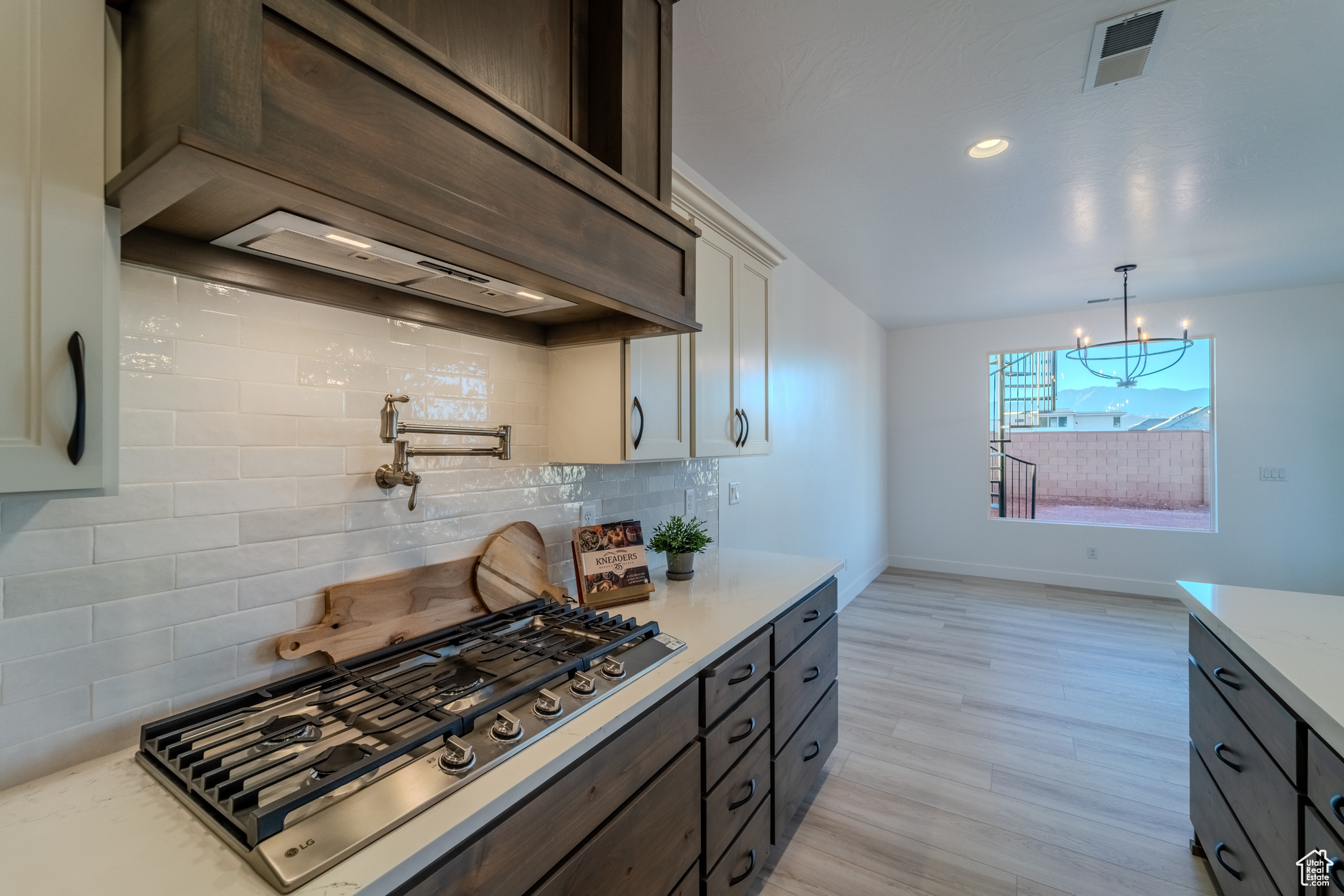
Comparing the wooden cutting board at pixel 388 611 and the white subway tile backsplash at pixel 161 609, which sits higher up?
the white subway tile backsplash at pixel 161 609

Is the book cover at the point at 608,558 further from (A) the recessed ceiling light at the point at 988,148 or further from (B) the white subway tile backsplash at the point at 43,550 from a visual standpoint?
(A) the recessed ceiling light at the point at 988,148

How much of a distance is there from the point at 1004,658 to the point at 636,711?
3504 mm

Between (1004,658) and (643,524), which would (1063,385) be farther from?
(643,524)

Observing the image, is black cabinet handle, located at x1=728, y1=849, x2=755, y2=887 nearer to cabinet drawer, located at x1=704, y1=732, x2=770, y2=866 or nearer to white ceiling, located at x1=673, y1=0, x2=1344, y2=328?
cabinet drawer, located at x1=704, y1=732, x2=770, y2=866

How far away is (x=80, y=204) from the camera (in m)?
0.76

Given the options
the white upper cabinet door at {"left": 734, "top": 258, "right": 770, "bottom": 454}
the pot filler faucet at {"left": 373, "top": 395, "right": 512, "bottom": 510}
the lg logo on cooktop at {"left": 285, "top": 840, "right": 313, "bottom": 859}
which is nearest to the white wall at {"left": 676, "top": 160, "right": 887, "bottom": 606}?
the white upper cabinet door at {"left": 734, "top": 258, "right": 770, "bottom": 454}

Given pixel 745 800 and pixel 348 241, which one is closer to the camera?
pixel 348 241

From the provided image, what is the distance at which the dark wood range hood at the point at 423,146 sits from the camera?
2.42 ft

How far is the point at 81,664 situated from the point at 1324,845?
235 centimetres

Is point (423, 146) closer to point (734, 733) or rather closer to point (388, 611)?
point (388, 611)

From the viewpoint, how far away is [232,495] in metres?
1.17

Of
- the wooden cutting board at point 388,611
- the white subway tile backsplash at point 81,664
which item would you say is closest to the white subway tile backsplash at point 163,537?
the white subway tile backsplash at point 81,664

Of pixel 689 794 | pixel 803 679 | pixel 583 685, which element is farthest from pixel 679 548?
pixel 583 685

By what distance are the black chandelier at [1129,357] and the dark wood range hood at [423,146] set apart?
190 inches
